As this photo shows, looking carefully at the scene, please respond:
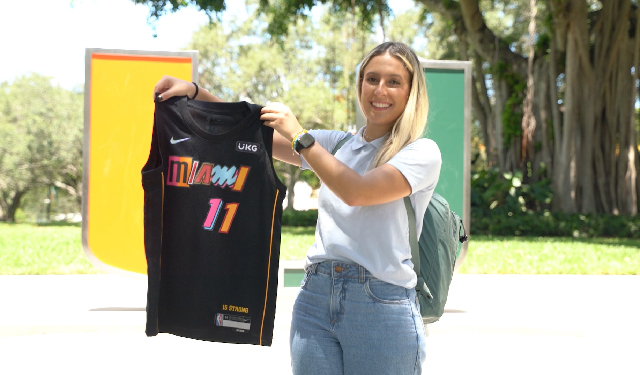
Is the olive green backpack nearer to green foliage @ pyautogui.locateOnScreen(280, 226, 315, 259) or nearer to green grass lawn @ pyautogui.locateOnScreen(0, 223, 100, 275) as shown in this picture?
green grass lawn @ pyautogui.locateOnScreen(0, 223, 100, 275)

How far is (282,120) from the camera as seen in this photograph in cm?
208

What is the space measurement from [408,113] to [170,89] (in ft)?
3.18

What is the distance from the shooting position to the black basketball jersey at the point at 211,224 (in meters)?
2.48

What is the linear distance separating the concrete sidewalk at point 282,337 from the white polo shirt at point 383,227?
9.29 ft

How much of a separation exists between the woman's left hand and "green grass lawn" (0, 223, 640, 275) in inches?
304

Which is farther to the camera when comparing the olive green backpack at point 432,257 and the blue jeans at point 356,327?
the olive green backpack at point 432,257

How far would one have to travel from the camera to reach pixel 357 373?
1.92 metres

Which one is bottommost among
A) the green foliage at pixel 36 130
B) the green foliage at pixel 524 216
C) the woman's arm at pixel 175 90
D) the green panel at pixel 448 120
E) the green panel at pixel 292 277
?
the green panel at pixel 292 277

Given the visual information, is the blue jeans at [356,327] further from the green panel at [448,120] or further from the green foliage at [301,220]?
the green foliage at [301,220]

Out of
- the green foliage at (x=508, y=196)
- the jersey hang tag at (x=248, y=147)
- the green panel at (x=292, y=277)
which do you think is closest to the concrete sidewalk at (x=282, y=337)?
the green panel at (x=292, y=277)

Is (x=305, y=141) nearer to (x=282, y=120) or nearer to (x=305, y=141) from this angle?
(x=305, y=141)

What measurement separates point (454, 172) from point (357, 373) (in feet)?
15.4

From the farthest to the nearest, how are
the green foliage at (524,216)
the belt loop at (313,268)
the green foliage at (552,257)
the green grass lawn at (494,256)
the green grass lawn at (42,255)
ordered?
the green foliage at (524,216), the green foliage at (552,257), the green grass lawn at (494,256), the green grass lawn at (42,255), the belt loop at (313,268)

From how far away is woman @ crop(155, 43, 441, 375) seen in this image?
1907 mm
